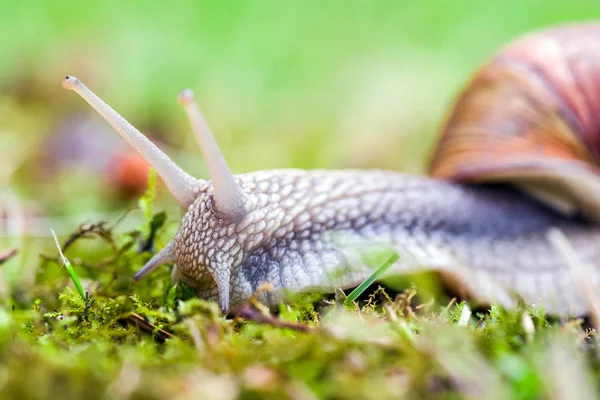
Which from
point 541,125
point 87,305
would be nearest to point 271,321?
point 87,305

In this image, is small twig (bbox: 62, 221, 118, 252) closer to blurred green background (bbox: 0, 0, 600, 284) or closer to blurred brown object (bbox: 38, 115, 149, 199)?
blurred green background (bbox: 0, 0, 600, 284)

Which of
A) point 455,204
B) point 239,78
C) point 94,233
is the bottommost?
point 455,204

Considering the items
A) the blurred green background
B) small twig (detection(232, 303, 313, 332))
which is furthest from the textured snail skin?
the blurred green background

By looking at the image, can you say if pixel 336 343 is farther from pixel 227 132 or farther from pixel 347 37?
pixel 347 37

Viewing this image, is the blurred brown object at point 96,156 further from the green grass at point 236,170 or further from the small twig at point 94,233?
the small twig at point 94,233

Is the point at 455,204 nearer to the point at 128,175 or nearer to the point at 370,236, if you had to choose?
the point at 370,236

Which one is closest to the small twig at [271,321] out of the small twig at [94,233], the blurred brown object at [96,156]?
the small twig at [94,233]

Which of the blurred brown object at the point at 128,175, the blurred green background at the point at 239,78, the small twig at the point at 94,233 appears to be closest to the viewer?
the small twig at the point at 94,233
